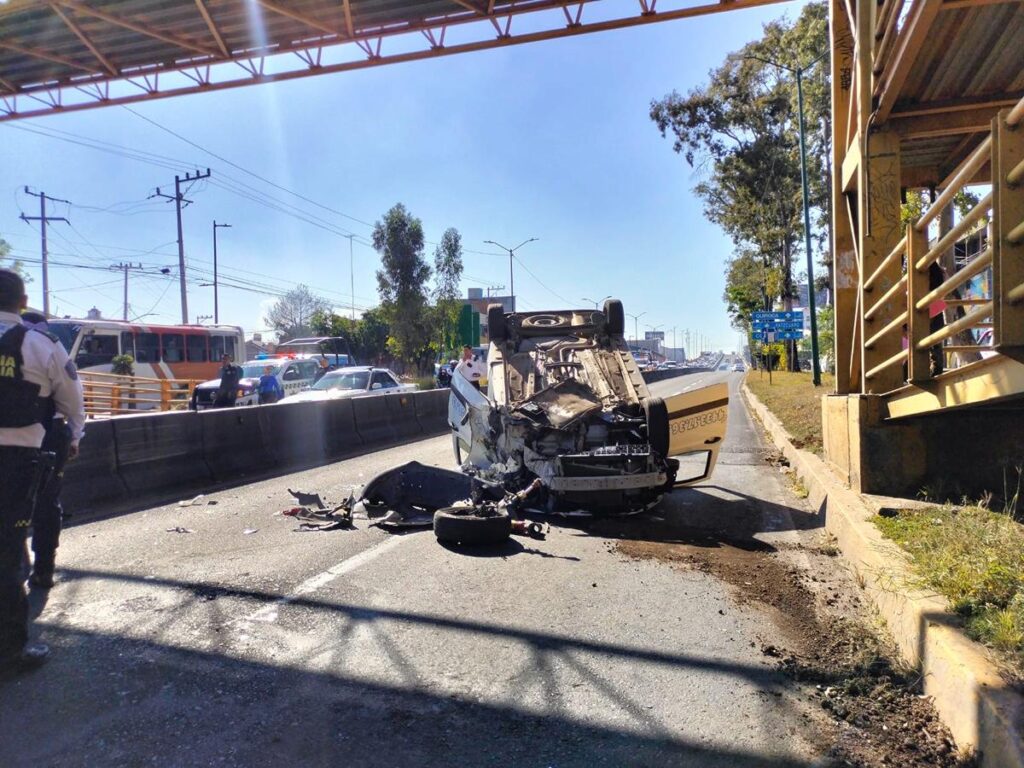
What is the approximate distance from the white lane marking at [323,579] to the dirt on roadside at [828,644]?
2.01 m

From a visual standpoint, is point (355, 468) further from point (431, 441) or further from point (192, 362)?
point (192, 362)

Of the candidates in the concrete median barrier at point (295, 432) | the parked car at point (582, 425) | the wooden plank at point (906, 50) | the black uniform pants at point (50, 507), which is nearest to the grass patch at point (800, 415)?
the parked car at point (582, 425)

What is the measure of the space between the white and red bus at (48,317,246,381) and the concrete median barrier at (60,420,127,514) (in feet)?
55.0

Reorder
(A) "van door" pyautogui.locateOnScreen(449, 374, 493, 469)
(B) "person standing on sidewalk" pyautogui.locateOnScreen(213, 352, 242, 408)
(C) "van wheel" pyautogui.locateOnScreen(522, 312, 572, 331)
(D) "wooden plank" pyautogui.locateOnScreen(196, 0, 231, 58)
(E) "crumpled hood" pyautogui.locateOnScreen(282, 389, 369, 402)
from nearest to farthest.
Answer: (A) "van door" pyautogui.locateOnScreen(449, 374, 493, 469), (C) "van wheel" pyautogui.locateOnScreen(522, 312, 572, 331), (D) "wooden plank" pyautogui.locateOnScreen(196, 0, 231, 58), (B) "person standing on sidewalk" pyautogui.locateOnScreen(213, 352, 242, 408), (E) "crumpled hood" pyautogui.locateOnScreen(282, 389, 369, 402)

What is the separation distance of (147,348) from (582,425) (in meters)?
23.7

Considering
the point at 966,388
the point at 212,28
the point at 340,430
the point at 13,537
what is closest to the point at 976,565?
the point at 966,388

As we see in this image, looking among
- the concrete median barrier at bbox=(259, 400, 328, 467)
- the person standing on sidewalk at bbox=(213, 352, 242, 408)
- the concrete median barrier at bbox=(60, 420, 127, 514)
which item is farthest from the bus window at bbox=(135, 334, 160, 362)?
the concrete median barrier at bbox=(60, 420, 127, 514)

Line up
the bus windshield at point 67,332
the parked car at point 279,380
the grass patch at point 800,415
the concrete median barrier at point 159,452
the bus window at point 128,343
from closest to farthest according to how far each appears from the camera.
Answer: the concrete median barrier at point 159,452, the grass patch at point 800,415, the parked car at point 279,380, the bus windshield at point 67,332, the bus window at point 128,343

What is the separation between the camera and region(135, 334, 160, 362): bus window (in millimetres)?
25797

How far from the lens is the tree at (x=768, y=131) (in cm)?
3122

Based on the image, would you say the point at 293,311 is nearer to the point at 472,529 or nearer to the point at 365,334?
the point at 365,334

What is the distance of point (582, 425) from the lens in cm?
718

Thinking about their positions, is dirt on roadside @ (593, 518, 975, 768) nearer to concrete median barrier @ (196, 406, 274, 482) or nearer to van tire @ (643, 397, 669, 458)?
van tire @ (643, 397, 669, 458)

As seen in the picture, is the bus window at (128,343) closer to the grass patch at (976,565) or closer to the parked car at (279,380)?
the parked car at (279,380)
